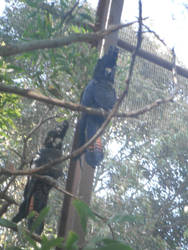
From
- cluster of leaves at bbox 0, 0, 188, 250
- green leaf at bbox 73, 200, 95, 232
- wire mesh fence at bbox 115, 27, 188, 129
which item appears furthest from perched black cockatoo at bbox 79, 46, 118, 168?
green leaf at bbox 73, 200, 95, 232

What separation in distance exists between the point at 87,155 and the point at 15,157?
26.1 inches

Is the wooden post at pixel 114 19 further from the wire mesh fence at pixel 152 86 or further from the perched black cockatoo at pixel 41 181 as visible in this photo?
the perched black cockatoo at pixel 41 181

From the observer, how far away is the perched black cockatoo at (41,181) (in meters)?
1.16

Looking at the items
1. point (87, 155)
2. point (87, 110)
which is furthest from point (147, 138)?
point (87, 110)

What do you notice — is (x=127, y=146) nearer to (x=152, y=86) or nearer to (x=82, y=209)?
(x=152, y=86)

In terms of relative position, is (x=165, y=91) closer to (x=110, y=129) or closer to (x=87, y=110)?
(x=110, y=129)

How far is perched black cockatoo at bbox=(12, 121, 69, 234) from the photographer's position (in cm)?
116

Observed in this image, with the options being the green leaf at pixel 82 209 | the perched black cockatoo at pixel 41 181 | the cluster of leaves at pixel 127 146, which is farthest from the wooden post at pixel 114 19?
the green leaf at pixel 82 209

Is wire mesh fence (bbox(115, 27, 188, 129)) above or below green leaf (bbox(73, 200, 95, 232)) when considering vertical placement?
above

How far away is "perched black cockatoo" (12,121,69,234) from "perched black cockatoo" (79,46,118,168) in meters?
0.10

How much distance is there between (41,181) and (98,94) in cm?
36

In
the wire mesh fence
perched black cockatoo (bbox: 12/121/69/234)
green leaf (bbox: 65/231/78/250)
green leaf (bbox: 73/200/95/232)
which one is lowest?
green leaf (bbox: 65/231/78/250)

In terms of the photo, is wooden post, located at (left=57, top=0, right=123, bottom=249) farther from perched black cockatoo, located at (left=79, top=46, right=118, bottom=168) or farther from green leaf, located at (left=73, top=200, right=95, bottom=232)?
green leaf, located at (left=73, top=200, right=95, bottom=232)

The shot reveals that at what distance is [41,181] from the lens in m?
1.19
